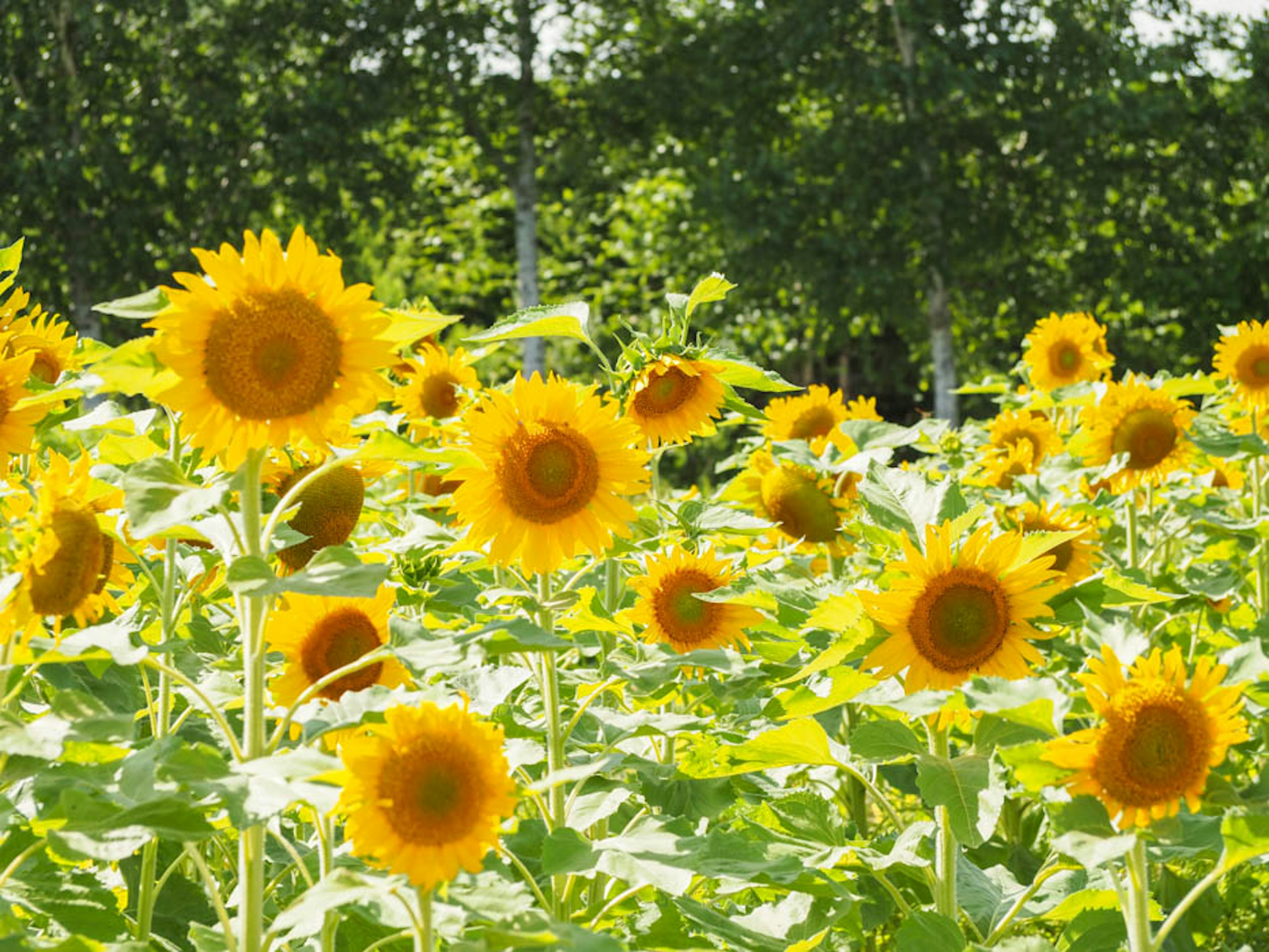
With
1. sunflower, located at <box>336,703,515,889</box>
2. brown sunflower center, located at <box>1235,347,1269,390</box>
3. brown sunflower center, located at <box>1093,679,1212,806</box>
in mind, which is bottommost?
sunflower, located at <box>336,703,515,889</box>

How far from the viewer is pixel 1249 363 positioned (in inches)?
131

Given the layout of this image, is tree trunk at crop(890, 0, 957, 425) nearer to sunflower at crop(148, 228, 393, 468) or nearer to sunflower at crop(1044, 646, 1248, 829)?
sunflower at crop(1044, 646, 1248, 829)

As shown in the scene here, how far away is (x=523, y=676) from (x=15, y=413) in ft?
2.24

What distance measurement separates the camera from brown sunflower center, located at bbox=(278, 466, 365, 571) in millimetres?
1759

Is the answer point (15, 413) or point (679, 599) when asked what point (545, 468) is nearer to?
point (679, 599)

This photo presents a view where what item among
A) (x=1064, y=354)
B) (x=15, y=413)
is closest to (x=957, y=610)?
(x=15, y=413)

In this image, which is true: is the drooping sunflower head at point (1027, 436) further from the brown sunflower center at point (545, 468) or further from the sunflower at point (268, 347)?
the sunflower at point (268, 347)

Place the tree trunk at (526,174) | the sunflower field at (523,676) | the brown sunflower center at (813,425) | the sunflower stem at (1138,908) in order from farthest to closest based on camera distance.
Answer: the tree trunk at (526,174) → the brown sunflower center at (813,425) → the sunflower stem at (1138,908) → the sunflower field at (523,676)

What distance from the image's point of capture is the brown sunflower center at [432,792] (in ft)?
3.84

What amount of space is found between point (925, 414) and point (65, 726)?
262cm

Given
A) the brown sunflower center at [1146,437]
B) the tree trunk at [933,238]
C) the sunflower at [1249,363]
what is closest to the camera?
the brown sunflower center at [1146,437]

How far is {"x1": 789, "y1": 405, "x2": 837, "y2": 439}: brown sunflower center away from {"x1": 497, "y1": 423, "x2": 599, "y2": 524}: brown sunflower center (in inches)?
67.3

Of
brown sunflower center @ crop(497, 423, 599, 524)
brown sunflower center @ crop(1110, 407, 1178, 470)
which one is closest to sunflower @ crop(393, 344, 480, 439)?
brown sunflower center @ crop(497, 423, 599, 524)

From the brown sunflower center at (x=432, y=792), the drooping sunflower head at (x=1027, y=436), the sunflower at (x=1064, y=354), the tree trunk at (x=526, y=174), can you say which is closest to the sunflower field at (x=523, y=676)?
the brown sunflower center at (x=432, y=792)
